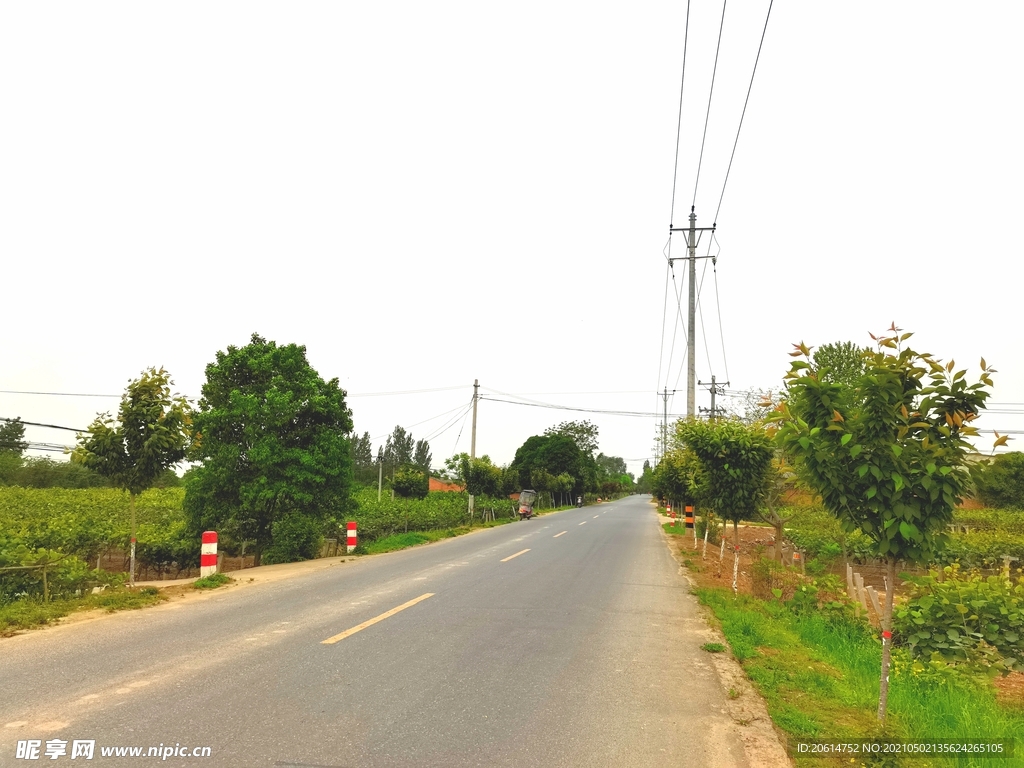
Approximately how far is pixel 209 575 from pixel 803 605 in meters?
11.5

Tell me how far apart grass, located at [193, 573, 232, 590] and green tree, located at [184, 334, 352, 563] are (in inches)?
167

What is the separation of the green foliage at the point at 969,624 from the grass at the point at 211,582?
1153cm

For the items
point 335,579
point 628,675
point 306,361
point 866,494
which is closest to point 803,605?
point 628,675

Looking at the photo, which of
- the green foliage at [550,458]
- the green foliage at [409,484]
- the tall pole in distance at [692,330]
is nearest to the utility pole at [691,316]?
the tall pole in distance at [692,330]

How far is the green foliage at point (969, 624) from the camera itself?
8219mm

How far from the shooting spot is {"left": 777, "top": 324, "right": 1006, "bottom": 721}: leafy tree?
4.57 m

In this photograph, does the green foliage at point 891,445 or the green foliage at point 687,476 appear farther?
the green foliage at point 687,476

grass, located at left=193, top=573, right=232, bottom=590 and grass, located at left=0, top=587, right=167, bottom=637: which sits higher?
grass, located at left=0, top=587, right=167, bottom=637

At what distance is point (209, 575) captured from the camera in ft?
37.9

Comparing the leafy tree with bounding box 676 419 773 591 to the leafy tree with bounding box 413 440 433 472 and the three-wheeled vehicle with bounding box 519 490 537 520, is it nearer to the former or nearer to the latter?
the three-wheeled vehicle with bounding box 519 490 537 520

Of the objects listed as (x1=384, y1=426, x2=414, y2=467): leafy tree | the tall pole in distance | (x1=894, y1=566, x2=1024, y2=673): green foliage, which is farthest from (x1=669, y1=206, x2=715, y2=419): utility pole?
(x1=384, y1=426, x2=414, y2=467): leafy tree

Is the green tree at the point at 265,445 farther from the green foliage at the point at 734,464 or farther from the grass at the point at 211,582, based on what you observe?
the green foliage at the point at 734,464

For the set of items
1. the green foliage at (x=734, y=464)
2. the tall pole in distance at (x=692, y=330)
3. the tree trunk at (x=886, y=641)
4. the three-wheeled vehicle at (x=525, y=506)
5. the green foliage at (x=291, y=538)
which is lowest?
the three-wheeled vehicle at (x=525, y=506)

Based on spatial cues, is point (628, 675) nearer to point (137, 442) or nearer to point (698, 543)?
point (137, 442)
